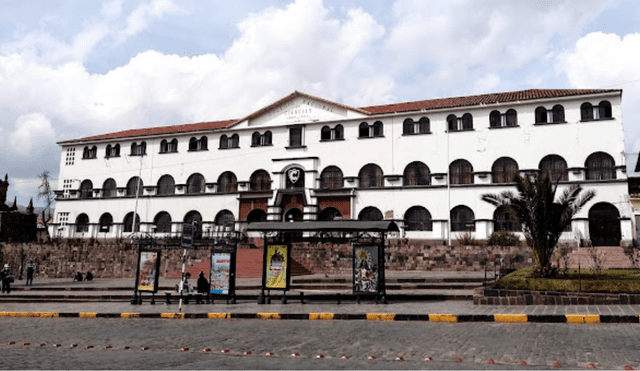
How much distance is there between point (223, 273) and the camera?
55.9ft

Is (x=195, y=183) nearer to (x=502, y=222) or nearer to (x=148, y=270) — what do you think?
(x=148, y=270)

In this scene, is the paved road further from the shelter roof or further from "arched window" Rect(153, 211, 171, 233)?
"arched window" Rect(153, 211, 171, 233)

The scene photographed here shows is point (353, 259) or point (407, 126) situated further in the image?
point (407, 126)

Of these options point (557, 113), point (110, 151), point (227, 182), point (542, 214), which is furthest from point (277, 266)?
point (110, 151)

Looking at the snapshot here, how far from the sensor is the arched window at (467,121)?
3466 cm

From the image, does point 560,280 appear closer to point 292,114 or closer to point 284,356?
point 284,356

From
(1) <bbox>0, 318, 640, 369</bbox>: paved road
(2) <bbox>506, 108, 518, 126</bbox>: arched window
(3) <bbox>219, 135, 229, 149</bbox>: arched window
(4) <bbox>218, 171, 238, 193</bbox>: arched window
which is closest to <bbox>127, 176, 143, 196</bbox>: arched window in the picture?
(4) <bbox>218, 171, 238, 193</bbox>: arched window

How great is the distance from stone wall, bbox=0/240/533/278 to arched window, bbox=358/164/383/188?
544 cm

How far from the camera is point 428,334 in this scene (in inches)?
397

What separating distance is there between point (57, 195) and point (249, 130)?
844 inches

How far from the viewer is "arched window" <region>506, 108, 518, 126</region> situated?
3344 centimetres

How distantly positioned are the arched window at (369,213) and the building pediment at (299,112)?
24.3ft

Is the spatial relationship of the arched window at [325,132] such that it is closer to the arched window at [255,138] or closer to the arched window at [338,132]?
the arched window at [338,132]

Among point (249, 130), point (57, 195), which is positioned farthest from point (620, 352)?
point (57, 195)
